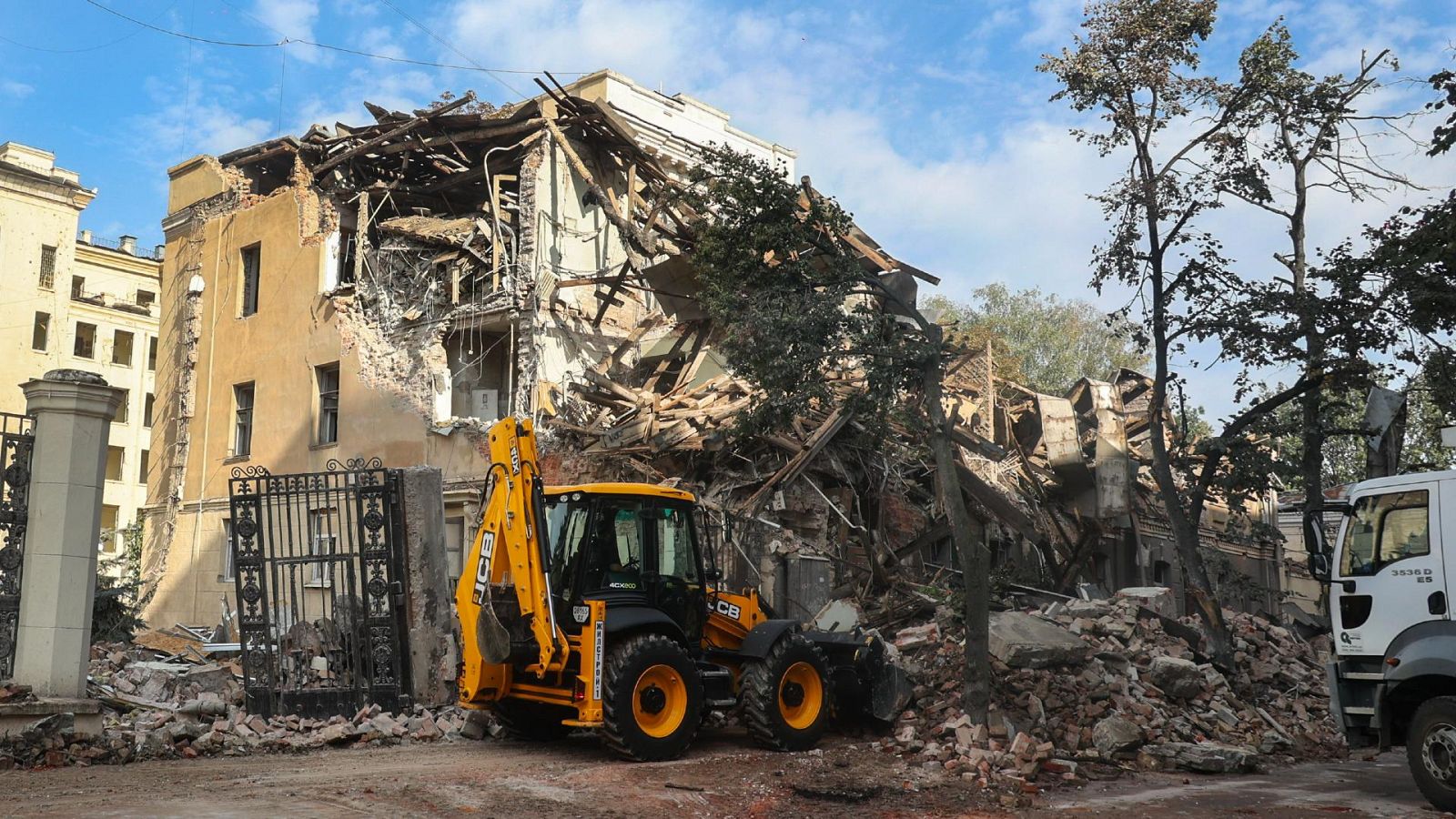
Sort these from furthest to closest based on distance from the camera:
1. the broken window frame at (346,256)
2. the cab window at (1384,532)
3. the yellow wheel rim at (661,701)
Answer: the broken window frame at (346,256) → the yellow wheel rim at (661,701) → the cab window at (1384,532)

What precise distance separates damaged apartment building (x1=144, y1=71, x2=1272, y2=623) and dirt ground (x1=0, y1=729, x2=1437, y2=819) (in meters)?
6.12

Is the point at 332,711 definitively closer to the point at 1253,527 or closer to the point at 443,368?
the point at 443,368

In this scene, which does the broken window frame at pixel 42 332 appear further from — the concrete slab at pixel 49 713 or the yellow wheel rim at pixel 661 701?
the yellow wheel rim at pixel 661 701

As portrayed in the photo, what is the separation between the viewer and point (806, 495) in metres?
16.5

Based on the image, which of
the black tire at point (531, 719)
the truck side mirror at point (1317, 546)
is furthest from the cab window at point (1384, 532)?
the black tire at point (531, 719)

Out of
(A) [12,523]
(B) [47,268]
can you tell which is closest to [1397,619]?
(A) [12,523]

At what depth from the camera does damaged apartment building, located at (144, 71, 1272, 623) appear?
1670 cm

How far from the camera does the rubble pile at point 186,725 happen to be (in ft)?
29.1

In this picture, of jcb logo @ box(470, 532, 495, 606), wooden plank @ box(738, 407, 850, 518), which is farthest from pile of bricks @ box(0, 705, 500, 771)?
wooden plank @ box(738, 407, 850, 518)

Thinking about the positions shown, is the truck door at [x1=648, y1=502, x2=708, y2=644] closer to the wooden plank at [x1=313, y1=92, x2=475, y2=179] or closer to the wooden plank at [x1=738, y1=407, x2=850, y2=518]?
the wooden plank at [x1=738, y1=407, x2=850, y2=518]

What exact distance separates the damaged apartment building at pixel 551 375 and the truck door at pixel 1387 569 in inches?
286

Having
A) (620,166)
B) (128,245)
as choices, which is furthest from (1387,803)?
(128,245)

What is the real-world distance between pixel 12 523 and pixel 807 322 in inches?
281

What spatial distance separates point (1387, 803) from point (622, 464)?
1060cm
